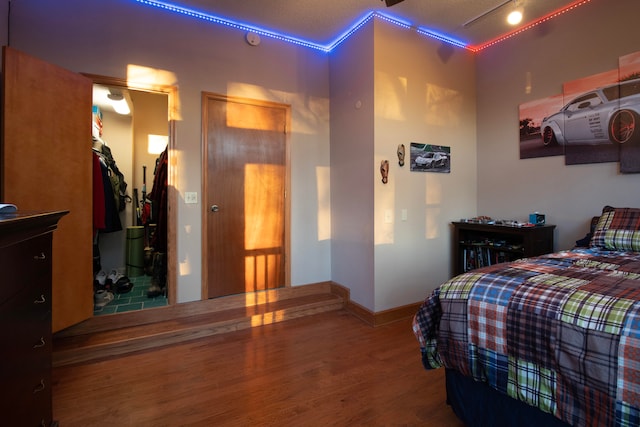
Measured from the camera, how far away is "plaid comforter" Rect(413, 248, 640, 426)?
3.21ft

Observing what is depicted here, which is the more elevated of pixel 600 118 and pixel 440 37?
pixel 440 37

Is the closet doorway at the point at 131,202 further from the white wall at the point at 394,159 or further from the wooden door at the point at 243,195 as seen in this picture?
the white wall at the point at 394,159

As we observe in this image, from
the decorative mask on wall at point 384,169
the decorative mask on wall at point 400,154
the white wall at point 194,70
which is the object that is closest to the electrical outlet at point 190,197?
the white wall at point 194,70

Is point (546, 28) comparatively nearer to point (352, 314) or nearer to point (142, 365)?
point (352, 314)

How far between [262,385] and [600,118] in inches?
134

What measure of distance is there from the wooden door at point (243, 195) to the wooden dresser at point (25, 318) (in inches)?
63.9

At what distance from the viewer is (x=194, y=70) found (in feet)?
9.54

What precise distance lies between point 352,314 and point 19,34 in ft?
12.1

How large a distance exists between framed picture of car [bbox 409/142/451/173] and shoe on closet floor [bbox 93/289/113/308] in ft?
10.9

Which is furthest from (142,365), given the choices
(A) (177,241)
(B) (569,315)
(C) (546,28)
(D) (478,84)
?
(C) (546,28)

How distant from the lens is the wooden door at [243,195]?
3023mm

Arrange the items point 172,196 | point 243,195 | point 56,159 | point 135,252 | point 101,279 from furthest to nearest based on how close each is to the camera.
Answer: point 135,252, point 101,279, point 243,195, point 172,196, point 56,159

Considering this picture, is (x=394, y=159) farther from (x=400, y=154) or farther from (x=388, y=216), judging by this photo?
(x=388, y=216)

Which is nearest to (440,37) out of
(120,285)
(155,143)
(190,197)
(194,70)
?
(194,70)
